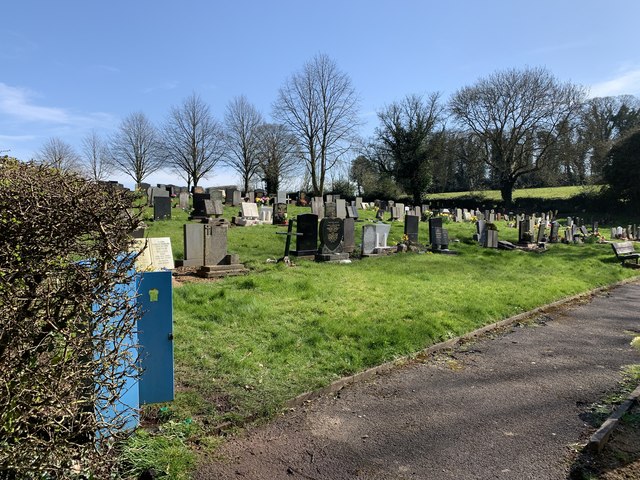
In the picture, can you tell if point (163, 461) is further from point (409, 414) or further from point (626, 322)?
point (626, 322)

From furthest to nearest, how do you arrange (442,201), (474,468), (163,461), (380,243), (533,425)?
(442,201) → (380,243) → (533,425) → (474,468) → (163,461)

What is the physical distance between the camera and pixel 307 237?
13938 mm

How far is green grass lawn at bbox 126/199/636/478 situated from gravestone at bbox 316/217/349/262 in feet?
2.39

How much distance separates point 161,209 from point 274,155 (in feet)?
106

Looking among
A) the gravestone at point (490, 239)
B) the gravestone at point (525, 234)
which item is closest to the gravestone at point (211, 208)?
the gravestone at point (490, 239)

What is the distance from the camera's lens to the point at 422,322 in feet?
24.0

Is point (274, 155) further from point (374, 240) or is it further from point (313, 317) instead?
point (313, 317)

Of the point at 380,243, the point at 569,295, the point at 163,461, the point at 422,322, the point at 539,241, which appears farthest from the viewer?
the point at 539,241

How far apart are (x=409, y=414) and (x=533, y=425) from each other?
1.16 meters

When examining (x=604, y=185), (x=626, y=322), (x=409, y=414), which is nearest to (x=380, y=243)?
(x=626, y=322)

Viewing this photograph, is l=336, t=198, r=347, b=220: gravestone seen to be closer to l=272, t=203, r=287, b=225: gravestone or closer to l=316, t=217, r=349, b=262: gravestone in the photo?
l=272, t=203, r=287, b=225: gravestone

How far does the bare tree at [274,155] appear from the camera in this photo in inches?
1992

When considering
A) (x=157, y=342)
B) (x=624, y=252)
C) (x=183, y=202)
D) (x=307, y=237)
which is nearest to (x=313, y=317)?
(x=157, y=342)

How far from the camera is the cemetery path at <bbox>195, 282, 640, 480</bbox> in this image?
3.51 m
